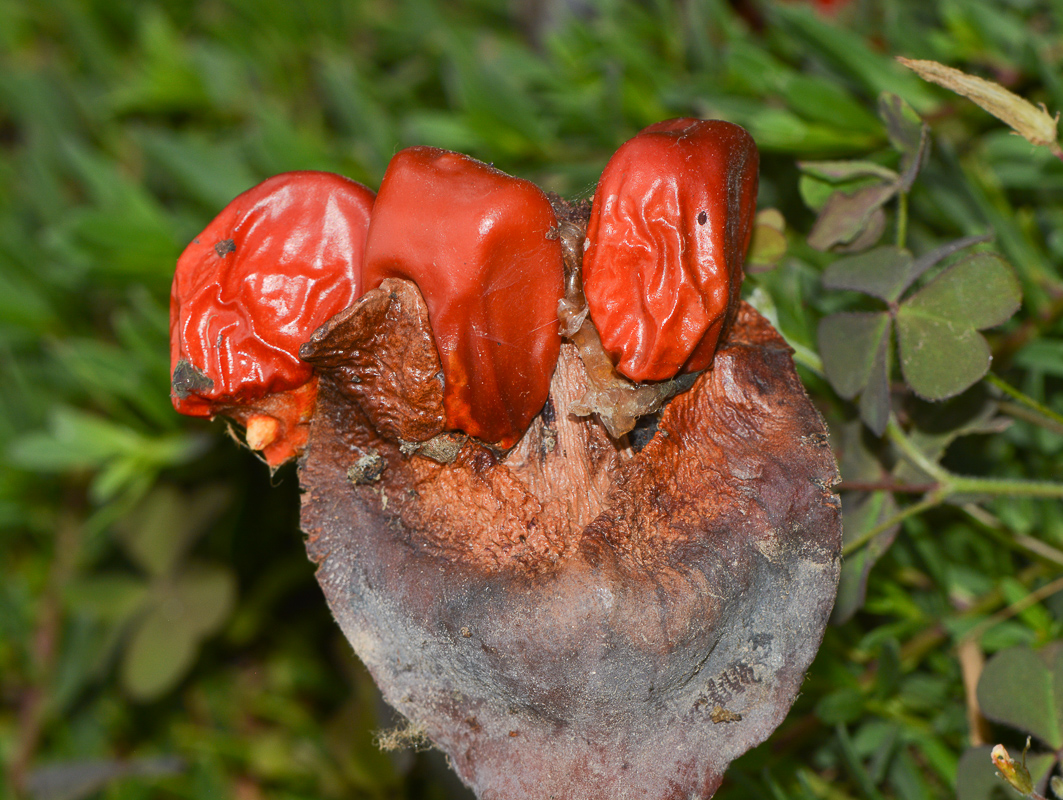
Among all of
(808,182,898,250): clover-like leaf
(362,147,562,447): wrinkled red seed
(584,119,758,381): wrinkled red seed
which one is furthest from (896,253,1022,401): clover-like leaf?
(362,147,562,447): wrinkled red seed

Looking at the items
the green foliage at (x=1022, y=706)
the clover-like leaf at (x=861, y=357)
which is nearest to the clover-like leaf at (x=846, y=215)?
the clover-like leaf at (x=861, y=357)

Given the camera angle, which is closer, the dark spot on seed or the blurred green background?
the dark spot on seed

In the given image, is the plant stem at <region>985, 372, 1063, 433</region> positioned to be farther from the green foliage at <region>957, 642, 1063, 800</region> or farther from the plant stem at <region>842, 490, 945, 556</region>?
the green foliage at <region>957, 642, 1063, 800</region>

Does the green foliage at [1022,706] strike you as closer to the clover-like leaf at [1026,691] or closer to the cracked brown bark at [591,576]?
the clover-like leaf at [1026,691]

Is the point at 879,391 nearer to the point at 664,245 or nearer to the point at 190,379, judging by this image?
the point at 664,245

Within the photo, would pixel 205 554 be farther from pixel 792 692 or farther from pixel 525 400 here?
pixel 792 692

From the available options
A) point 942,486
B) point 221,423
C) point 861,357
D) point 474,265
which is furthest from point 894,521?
point 221,423
